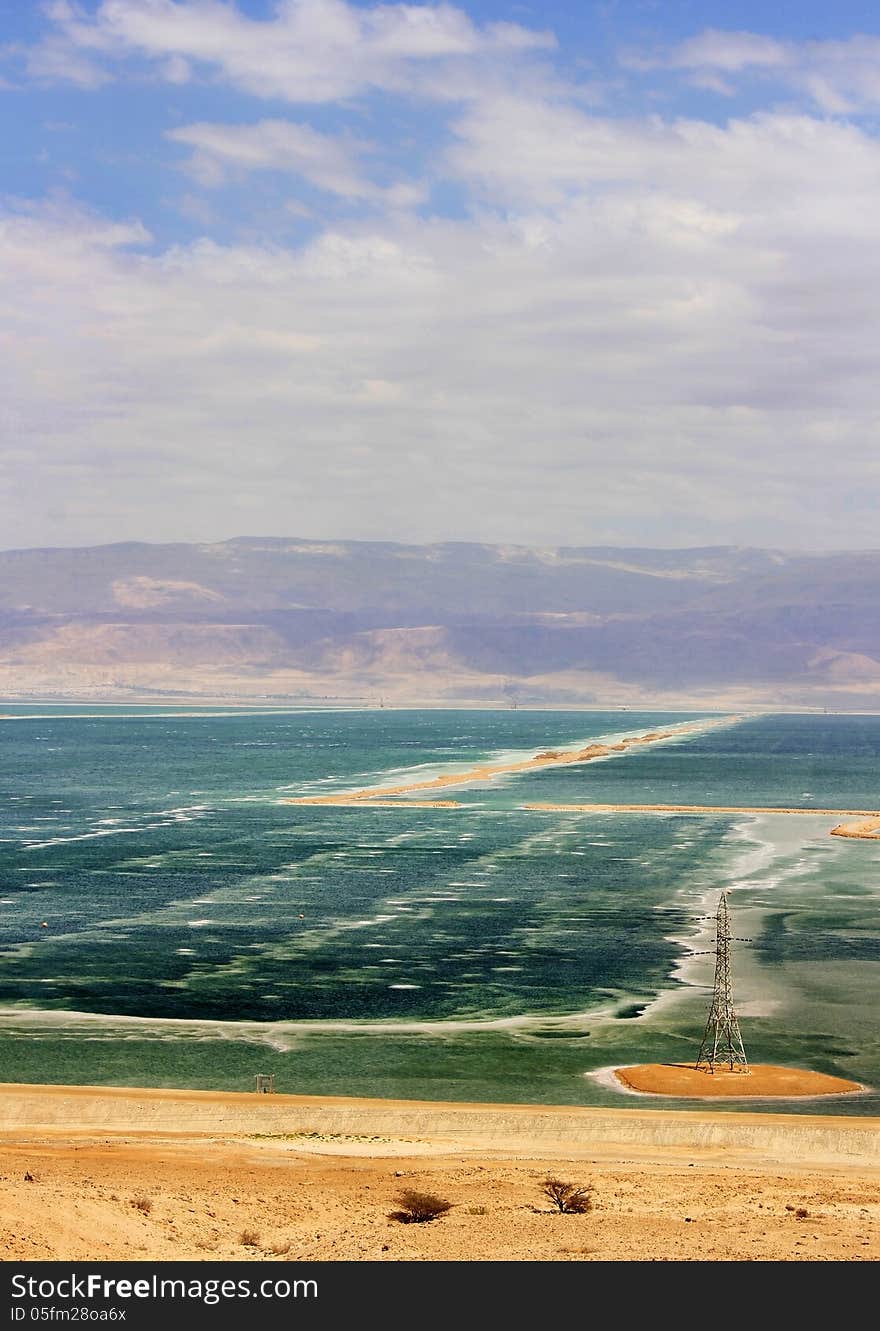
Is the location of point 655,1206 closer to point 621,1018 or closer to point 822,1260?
point 822,1260

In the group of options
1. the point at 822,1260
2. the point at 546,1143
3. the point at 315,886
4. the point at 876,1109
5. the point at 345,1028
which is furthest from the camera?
the point at 315,886

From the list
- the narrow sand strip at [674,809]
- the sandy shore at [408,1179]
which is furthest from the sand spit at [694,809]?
the sandy shore at [408,1179]

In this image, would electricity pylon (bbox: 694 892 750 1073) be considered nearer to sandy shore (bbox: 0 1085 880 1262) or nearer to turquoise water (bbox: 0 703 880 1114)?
turquoise water (bbox: 0 703 880 1114)

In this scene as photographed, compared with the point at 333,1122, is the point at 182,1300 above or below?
above

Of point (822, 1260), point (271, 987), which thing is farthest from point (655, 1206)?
point (271, 987)

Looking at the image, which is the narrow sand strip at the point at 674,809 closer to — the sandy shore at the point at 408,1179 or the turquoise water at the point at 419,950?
the turquoise water at the point at 419,950

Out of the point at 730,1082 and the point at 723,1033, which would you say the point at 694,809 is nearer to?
the point at 723,1033

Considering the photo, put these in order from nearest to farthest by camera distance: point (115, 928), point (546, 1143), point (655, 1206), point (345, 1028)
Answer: point (655, 1206) → point (546, 1143) → point (345, 1028) → point (115, 928)
